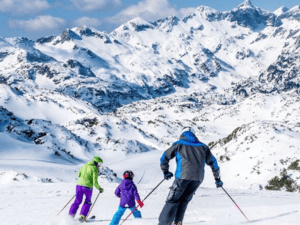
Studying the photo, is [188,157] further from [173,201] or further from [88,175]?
[88,175]

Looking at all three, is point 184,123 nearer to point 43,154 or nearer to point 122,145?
point 122,145

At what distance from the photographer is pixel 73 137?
54312 millimetres

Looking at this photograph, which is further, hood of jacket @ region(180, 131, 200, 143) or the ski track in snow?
the ski track in snow

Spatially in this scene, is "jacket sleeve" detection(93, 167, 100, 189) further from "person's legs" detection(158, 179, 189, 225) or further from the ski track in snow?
"person's legs" detection(158, 179, 189, 225)

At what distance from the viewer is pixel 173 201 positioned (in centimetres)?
666

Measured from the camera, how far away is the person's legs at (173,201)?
6.60 meters

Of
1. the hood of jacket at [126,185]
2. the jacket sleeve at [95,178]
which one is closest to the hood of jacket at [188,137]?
the hood of jacket at [126,185]

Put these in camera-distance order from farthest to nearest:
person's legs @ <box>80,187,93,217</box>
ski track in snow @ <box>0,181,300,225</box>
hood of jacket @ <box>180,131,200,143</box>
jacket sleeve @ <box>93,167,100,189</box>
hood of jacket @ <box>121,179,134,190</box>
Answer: person's legs @ <box>80,187,93,217</box>
jacket sleeve @ <box>93,167,100,189</box>
hood of jacket @ <box>121,179,134,190</box>
ski track in snow @ <box>0,181,300,225</box>
hood of jacket @ <box>180,131,200,143</box>

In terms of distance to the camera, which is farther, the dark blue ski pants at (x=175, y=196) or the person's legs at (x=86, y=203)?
the person's legs at (x=86, y=203)

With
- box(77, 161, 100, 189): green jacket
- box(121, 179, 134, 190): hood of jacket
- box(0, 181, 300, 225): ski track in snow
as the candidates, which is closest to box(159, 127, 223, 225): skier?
box(0, 181, 300, 225): ski track in snow

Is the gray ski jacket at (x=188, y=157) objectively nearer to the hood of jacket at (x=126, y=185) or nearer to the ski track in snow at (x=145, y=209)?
the hood of jacket at (x=126, y=185)

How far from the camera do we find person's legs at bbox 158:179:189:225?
6598mm

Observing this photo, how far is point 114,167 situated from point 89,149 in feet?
43.3

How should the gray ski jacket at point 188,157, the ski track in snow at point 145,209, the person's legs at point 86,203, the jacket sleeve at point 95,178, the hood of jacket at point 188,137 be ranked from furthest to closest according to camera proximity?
the person's legs at point 86,203 < the jacket sleeve at point 95,178 < the ski track in snow at point 145,209 < the hood of jacket at point 188,137 < the gray ski jacket at point 188,157
